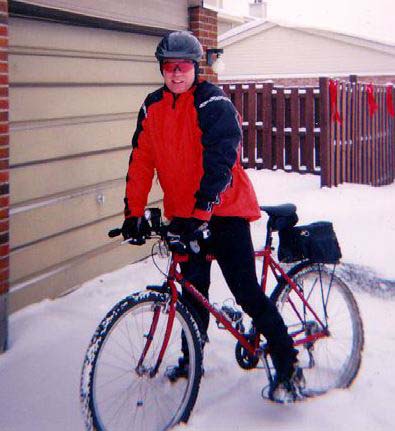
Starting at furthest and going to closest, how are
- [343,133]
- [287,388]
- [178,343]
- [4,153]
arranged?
[343,133] < [178,343] < [4,153] < [287,388]

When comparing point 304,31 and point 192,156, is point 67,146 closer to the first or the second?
point 192,156

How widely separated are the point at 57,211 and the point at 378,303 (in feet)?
9.54

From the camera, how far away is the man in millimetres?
3416

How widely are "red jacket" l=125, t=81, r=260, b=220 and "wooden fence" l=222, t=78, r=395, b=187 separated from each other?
883 centimetres

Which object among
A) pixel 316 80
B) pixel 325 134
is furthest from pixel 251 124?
pixel 316 80

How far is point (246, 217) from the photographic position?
3713 millimetres

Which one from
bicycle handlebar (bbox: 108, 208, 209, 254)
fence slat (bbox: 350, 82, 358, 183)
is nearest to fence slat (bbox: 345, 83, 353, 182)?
fence slat (bbox: 350, 82, 358, 183)

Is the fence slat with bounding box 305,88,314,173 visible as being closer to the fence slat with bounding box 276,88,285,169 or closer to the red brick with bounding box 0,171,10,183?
the fence slat with bounding box 276,88,285,169

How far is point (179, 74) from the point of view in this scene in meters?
3.52

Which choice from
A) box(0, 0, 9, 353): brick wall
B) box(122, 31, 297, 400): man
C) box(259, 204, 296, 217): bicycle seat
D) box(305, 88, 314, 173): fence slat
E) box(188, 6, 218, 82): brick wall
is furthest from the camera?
box(305, 88, 314, 173): fence slat

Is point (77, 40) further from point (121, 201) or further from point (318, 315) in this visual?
point (318, 315)

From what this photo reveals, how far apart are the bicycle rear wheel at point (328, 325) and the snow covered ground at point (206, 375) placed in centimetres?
14

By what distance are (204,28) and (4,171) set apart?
4.10 m

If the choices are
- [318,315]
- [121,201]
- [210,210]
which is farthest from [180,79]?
[121,201]
